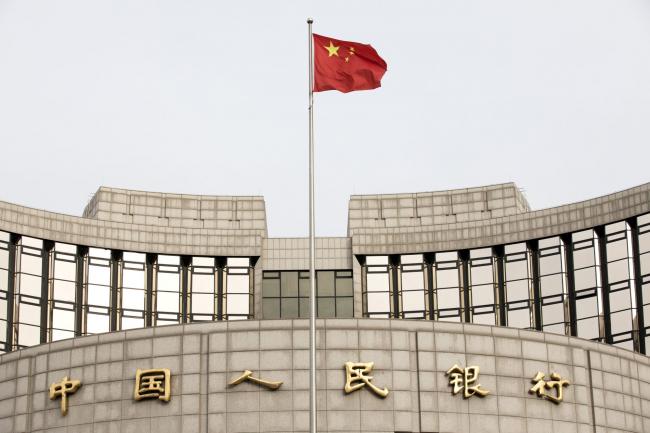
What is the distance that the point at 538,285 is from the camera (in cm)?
7388

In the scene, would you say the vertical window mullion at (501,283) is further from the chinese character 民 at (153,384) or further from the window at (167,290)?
the chinese character 民 at (153,384)

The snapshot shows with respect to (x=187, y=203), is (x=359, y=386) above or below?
below

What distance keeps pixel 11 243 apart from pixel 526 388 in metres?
29.2

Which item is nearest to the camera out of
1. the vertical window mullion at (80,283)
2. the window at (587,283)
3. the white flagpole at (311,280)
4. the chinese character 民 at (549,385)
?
the white flagpole at (311,280)

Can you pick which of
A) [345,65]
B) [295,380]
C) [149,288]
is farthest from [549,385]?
[149,288]

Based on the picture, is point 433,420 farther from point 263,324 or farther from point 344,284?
point 344,284

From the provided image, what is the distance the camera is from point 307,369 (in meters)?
53.2

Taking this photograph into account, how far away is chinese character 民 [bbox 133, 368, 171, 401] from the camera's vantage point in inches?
2096

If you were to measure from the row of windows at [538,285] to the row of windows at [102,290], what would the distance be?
23.6ft

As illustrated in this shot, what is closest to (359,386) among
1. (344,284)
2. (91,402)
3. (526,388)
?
(526,388)

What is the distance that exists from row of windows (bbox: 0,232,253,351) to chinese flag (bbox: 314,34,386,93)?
26915mm

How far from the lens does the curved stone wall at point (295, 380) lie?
52875mm

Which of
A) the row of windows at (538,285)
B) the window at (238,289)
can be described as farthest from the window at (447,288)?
the window at (238,289)

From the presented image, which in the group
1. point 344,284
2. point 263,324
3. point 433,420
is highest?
point 344,284
